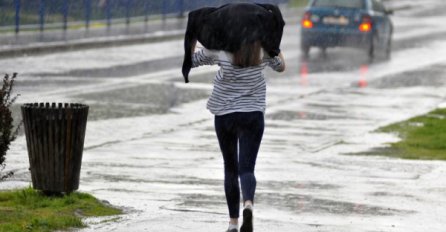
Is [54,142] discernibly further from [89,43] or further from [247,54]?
[89,43]

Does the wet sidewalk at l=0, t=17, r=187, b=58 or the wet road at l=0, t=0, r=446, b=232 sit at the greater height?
the wet road at l=0, t=0, r=446, b=232

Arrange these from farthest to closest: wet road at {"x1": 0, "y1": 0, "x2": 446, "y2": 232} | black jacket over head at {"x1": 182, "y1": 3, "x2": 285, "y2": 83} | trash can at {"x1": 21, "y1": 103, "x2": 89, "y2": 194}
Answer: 1. wet road at {"x1": 0, "y1": 0, "x2": 446, "y2": 232}
2. trash can at {"x1": 21, "y1": 103, "x2": 89, "y2": 194}
3. black jacket over head at {"x1": 182, "y1": 3, "x2": 285, "y2": 83}

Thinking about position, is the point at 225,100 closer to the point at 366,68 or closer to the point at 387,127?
the point at 387,127

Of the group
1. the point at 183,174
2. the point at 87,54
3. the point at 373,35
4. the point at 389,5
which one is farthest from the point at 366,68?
the point at 389,5

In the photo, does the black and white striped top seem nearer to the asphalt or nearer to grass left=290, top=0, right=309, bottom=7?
the asphalt

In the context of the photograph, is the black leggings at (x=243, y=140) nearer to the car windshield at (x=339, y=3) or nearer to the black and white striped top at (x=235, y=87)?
the black and white striped top at (x=235, y=87)

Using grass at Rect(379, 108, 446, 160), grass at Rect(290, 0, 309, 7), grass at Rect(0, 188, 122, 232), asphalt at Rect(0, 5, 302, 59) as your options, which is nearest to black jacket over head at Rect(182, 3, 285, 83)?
grass at Rect(0, 188, 122, 232)

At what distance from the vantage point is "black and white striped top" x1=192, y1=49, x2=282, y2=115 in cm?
870

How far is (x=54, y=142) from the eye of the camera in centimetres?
991

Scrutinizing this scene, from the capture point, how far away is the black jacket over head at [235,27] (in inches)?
334

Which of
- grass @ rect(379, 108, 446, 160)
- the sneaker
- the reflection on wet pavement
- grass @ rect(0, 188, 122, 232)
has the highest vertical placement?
the sneaker

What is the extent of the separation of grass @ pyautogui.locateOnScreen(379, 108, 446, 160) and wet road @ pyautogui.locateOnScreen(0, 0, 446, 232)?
11.7 inches

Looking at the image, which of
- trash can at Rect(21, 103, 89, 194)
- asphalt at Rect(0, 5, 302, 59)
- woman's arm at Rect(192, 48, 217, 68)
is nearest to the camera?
woman's arm at Rect(192, 48, 217, 68)

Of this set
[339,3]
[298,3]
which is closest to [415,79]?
[339,3]
